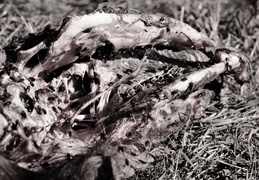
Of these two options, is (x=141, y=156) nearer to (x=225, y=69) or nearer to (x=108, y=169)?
(x=108, y=169)

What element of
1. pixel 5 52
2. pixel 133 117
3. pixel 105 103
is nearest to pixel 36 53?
pixel 5 52

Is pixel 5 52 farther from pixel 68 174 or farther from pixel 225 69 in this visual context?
pixel 225 69

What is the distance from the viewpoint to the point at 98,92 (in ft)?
7.57

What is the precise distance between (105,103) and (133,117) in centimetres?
18

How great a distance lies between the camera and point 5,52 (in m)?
2.12

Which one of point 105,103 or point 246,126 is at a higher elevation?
point 105,103

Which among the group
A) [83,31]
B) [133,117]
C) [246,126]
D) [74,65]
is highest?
[83,31]

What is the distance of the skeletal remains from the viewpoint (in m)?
1.91

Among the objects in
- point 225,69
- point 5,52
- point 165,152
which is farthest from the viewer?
point 225,69

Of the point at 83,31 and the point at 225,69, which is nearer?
the point at 83,31

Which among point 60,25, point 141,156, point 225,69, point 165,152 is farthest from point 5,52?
point 225,69

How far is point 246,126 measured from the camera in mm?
2734

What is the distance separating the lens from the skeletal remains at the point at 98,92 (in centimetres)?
191

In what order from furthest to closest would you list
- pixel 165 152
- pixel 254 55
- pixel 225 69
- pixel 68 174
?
pixel 254 55
pixel 225 69
pixel 165 152
pixel 68 174
